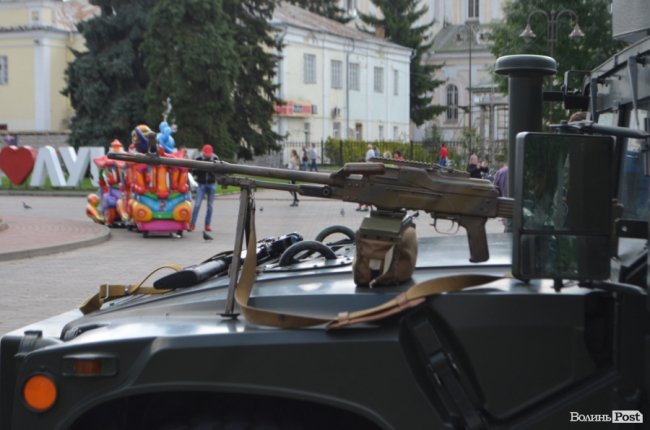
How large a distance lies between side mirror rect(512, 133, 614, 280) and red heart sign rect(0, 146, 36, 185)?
3582cm

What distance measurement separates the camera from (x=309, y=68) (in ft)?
204

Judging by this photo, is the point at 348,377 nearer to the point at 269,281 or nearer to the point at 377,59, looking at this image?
the point at 269,281

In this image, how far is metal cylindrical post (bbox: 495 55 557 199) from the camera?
418cm

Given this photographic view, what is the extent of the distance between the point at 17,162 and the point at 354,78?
32.5 m

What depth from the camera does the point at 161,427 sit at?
3215mm

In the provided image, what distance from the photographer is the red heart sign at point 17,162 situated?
122 feet

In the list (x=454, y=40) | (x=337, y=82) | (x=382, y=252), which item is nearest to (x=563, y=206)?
(x=382, y=252)

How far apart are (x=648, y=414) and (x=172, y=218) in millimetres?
17720

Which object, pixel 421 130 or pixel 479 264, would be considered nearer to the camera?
pixel 479 264

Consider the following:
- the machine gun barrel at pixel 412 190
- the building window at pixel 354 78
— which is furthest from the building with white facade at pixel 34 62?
the machine gun barrel at pixel 412 190

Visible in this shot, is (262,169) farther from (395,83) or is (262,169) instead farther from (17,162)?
(395,83)

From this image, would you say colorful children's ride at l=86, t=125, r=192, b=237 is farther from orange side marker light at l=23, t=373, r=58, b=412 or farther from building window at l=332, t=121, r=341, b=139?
building window at l=332, t=121, r=341, b=139

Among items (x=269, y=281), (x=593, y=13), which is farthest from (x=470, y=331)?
(x=593, y=13)

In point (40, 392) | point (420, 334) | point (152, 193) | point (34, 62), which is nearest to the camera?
point (420, 334)
